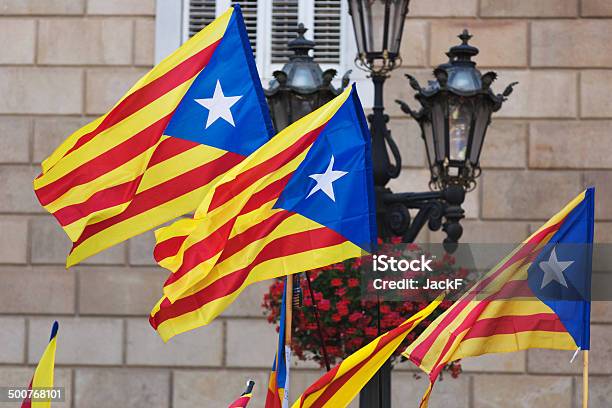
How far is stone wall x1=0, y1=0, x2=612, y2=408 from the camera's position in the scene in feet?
43.0

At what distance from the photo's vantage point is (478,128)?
9.28 meters

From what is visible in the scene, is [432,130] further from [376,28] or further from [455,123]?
[376,28]

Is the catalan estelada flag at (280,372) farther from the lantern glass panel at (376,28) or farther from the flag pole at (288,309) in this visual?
the lantern glass panel at (376,28)

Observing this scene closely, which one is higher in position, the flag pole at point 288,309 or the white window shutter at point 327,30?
the white window shutter at point 327,30

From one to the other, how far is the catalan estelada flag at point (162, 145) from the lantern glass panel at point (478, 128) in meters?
1.58

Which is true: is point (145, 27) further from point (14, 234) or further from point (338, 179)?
point (338, 179)

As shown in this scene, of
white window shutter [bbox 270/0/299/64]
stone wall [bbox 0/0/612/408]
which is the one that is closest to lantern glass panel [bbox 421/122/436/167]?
stone wall [bbox 0/0/612/408]

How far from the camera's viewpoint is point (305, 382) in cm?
1309

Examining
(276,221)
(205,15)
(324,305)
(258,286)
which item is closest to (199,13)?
(205,15)

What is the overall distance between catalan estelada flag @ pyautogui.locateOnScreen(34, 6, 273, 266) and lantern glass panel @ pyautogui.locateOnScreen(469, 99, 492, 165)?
5.18 ft

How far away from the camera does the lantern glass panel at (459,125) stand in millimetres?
9258

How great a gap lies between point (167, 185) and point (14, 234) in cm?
559

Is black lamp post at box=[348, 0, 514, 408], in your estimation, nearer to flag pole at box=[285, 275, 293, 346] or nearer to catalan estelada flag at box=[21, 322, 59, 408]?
flag pole at box=[285, 275, 293, 346]

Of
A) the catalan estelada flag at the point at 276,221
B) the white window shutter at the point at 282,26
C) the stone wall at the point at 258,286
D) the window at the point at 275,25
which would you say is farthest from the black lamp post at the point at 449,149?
the white window shutter at the point at 282,26
